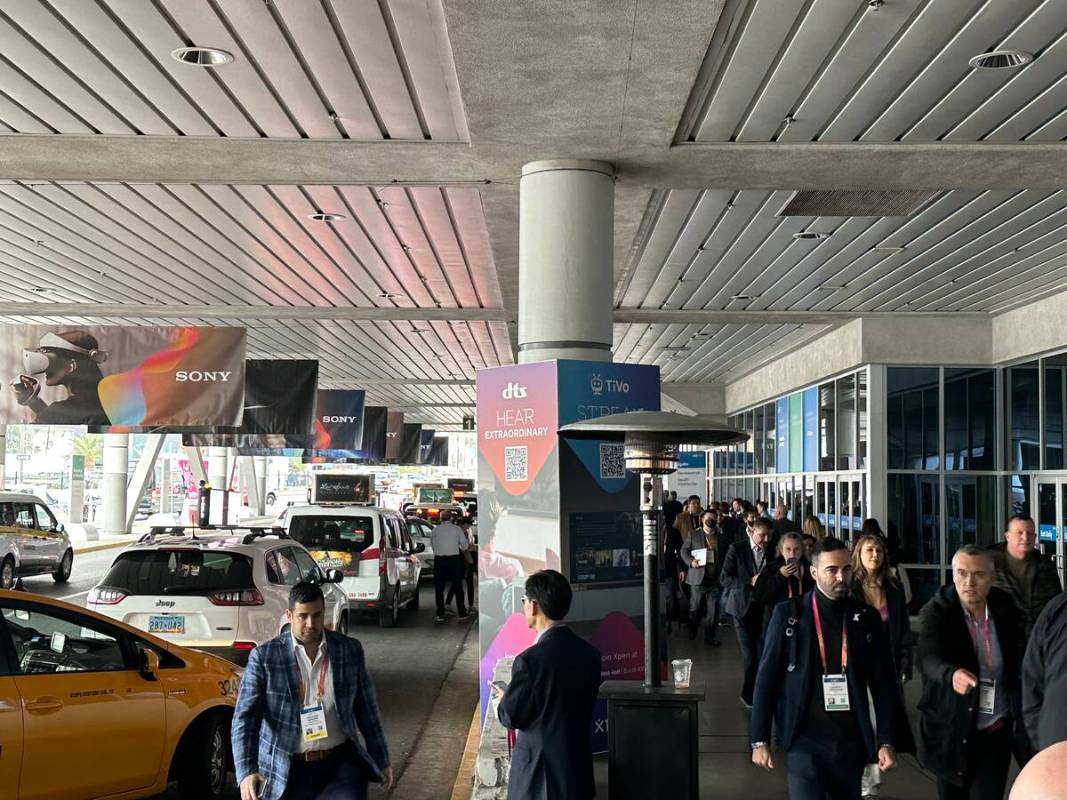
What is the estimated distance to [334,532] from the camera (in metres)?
19.5

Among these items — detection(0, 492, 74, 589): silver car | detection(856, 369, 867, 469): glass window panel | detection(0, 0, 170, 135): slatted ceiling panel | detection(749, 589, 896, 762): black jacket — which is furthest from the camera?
detection(0, 492, 74, 589): silver car

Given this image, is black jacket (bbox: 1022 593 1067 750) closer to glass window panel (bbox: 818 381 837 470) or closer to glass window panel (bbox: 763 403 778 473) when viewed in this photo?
glass window panel (bbox: 818 381 837 470)

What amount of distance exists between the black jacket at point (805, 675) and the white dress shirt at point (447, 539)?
46.5ft

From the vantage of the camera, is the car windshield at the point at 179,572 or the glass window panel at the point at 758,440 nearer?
the car windshield at the point at 179,572

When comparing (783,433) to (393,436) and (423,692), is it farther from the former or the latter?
(393,436)

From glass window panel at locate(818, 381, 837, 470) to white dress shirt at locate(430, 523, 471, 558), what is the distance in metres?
9.15

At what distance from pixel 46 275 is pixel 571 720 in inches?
680

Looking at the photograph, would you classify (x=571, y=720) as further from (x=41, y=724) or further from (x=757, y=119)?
(x=757, y=119)

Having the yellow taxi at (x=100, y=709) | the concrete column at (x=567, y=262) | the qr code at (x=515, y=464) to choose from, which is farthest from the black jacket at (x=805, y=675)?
the concrete column at (x=567, y=262)

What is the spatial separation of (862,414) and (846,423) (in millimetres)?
1142

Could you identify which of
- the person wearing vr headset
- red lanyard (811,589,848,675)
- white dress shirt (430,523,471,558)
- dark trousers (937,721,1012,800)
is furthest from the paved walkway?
the person wearing vr headset

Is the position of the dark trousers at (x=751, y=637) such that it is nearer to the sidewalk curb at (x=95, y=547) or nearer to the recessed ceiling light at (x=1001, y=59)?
the recessed ceiling light at (x=1001, y=59)

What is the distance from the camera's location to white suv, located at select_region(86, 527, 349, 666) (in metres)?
11.5

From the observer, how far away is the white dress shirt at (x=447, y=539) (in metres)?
20.0
